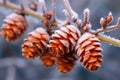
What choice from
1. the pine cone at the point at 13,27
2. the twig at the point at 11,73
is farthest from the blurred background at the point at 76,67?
the pine cone at the point at 13,27

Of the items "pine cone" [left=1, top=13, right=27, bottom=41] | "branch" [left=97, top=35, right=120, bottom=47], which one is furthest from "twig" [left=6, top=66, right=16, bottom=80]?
"branch" [left=97, top=35, right=120, bottom=47]

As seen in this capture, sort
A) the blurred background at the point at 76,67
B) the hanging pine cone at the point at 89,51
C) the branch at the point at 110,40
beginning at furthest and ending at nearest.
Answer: the blurred background at the point at 76,67 < the branch at the point at 110,40 < the hanging pine cone at the point at 89,51

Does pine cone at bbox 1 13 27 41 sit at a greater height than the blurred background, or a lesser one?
lesser

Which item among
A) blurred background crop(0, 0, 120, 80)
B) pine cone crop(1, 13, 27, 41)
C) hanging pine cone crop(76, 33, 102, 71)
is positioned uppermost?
blurred background crop(0, 0, 120, 80)

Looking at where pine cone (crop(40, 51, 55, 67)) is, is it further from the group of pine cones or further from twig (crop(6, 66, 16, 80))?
twig (crop(6, 66, 16, 80))

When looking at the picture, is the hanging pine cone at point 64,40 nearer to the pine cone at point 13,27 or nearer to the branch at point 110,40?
the branch at point 110,40

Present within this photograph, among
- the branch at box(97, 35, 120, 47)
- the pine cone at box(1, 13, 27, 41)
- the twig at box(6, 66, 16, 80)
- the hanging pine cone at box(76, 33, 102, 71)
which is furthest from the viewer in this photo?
the twig at box(6, 66, 16, 80)

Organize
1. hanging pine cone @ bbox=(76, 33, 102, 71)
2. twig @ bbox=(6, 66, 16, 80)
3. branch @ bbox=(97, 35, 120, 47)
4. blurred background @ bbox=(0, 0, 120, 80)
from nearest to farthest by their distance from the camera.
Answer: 1. hanging pine cone @ bbox=(76, 33, 102, 71)
2. branch @ bbox=(97, 35, 120, 47)
3. twig @ bbox=(6, 66, 16, 80)
4. blurred background @ bbox=(0, 0, 120, 80)

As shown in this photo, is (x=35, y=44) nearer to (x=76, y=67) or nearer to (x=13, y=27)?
(x=13, y=27)
